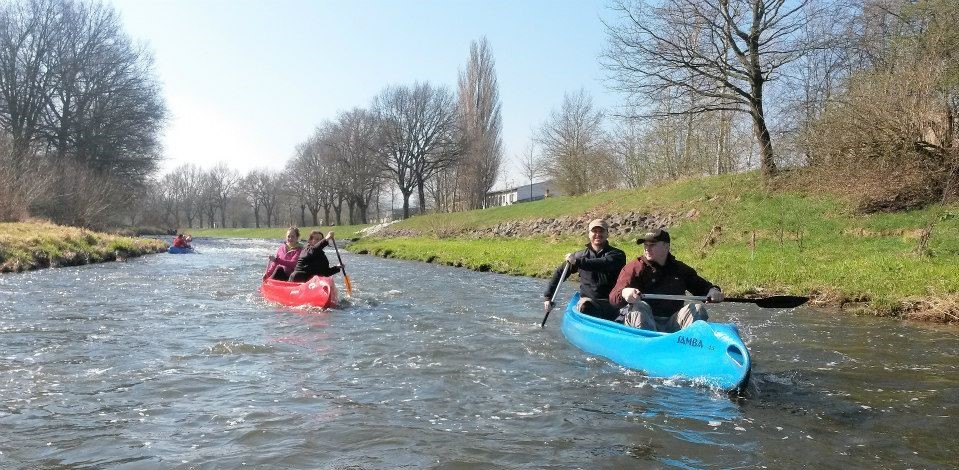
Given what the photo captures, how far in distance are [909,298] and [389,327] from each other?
747 cm

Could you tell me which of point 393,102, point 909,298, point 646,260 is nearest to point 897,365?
point 646,260

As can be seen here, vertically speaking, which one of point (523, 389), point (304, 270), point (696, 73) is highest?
point (696, 73)

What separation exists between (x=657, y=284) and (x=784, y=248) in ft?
33.1

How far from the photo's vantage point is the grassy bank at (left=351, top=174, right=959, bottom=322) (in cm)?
1012

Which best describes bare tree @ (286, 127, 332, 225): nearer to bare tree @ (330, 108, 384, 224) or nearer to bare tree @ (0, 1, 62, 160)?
bare tree @ (330, 108, 384, 224)

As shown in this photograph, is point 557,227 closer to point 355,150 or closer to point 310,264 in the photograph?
point 310,264

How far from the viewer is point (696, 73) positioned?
22.1 m

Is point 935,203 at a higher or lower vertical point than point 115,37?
Result: lower

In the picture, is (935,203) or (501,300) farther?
(935,203)

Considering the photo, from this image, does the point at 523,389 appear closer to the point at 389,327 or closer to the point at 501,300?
the point at 389,327

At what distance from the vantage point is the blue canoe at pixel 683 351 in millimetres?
5434

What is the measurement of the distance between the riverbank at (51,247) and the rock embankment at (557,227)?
53.8 ft

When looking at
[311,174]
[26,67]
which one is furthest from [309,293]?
[311,174]

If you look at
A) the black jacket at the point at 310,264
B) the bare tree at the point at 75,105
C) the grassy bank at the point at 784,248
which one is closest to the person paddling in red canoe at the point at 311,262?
the black jacket at the point at 310,264
